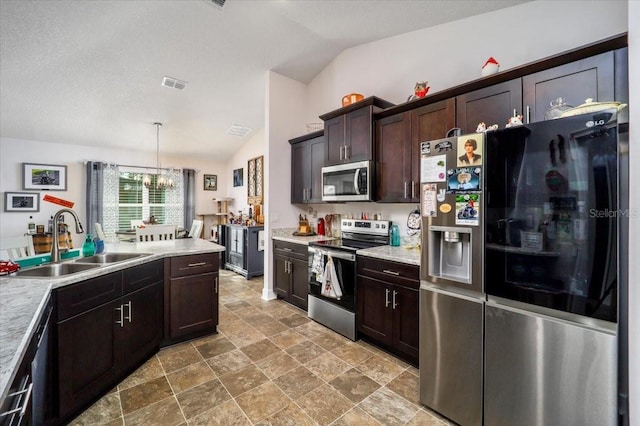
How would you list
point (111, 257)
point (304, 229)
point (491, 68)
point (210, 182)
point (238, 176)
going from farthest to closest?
point (210, 182) < point (238, 176) < point (304, 229) < point (111, 257) < point (491, 68)

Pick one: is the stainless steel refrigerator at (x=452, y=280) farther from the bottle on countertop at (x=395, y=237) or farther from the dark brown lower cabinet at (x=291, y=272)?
the dark brown lower cabinet at (x=291, y=272)

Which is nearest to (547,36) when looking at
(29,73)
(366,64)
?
(366,64)

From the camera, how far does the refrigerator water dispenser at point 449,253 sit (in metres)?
1.70

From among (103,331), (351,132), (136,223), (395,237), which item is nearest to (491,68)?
(351,132)

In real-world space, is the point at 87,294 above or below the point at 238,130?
below

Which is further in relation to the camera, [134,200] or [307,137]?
[134,200]

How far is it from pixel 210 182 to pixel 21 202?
141 inches

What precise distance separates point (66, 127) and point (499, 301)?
6739mm

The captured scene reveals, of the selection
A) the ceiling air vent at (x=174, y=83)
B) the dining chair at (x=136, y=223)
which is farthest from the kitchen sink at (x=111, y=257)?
the dining chair at (x=136, y=223)

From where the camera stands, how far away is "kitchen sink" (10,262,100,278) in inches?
71.7

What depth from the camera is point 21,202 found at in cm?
503

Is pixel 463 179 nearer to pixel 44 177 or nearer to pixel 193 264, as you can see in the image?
pixel 193 264

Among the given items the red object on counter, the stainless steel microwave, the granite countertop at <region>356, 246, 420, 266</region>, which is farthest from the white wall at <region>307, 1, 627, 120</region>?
the red object on counter

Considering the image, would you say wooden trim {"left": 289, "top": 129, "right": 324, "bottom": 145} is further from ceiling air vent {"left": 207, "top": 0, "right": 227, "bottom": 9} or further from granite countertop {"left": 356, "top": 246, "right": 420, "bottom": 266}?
granite countertop {"left": 356, "top": 246, "right": 420, "bottom": 266}
